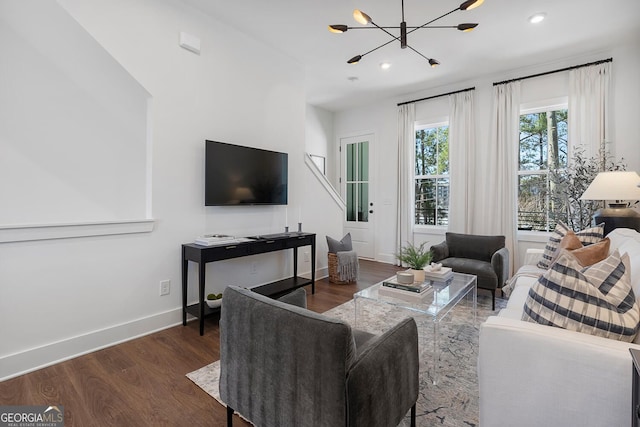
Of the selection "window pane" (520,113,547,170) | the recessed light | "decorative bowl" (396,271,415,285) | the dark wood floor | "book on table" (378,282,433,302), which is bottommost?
the dark wood floor

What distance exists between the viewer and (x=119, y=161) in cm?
269

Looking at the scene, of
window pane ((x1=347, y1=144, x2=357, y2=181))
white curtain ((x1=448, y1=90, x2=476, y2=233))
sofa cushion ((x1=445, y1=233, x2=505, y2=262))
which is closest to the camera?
sofa cushion ((x1=445, y1=233, x2=505, y2=262))

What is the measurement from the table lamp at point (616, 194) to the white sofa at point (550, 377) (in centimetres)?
228

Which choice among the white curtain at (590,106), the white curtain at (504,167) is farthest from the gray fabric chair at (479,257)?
the white curtain at (590,106)

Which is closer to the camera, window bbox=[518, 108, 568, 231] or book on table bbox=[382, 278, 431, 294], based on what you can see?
book on table bbox=[382, 278, 431, 294]

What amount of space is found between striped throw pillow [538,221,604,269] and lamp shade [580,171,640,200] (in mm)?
351

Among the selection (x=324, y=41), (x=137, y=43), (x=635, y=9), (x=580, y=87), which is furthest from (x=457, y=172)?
(x=137, y=43)

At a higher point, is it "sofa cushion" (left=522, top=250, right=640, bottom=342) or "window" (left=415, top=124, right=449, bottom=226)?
"window" (left=415, top=124, right=449, bottom=226)

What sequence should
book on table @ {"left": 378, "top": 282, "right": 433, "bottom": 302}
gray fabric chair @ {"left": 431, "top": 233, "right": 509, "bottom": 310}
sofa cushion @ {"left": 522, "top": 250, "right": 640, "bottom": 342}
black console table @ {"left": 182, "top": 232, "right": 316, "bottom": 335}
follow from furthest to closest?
1. gray fabric chair @ {"left": 431, "top": 233, "right": 509, "bottom": 310}
2. black console table @ {"left": 182, "top": 232, "right": 316, "bottom": 335}
3. book on table @ {"left": 378, "top": 282, "right": 433, "bottom": 302}
4. sofa cushion @ {"left": 522, "top": 250, "right": 640, "bottom": 342}

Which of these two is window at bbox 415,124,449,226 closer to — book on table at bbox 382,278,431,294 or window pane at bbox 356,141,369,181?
window pane at bbox 356,141,369,181

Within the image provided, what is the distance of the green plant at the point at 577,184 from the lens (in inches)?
144

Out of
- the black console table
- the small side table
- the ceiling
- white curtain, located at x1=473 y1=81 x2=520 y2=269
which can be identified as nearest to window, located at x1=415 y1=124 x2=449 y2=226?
white curtain, located at x1=473 y1=81 x2=520 y2=269

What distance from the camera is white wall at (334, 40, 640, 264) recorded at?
12.0 ft

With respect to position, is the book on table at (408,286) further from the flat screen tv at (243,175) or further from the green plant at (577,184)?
the green plant at (577,184)
